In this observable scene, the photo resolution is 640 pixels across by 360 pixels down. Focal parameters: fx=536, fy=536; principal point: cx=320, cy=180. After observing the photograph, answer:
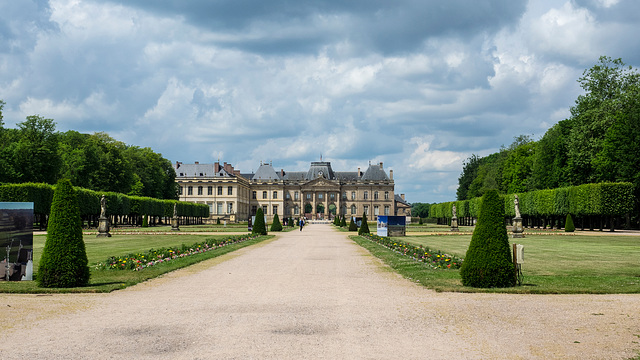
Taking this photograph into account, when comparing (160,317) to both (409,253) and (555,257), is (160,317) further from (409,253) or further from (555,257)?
(555,257)

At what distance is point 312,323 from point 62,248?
5.68 meters

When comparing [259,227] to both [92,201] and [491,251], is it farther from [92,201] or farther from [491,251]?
[491,251]

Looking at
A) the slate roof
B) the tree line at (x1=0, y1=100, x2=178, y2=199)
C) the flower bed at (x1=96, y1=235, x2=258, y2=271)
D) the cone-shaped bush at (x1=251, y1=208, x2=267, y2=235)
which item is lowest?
the flower bed at (x1=96, y1=235, x2=258, y2=271)

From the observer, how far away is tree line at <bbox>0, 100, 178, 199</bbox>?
48.8 m

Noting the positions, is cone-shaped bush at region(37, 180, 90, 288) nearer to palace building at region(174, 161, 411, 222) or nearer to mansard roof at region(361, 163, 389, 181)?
palace building at region(174, 161, 411, 222)

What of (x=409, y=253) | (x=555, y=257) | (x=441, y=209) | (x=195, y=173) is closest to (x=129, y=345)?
(x=409, y=253)

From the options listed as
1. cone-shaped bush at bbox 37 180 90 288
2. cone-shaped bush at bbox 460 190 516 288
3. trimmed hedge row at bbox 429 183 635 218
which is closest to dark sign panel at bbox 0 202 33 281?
cone-shaped bush at bbox 37 180 90 288

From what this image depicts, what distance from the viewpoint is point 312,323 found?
723 cm

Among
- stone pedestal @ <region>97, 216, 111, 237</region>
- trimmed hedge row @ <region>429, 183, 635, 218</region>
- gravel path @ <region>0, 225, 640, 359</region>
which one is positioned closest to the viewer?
gravel path @ <region>0, 225, 640, 359</region>

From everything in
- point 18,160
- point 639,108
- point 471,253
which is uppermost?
point 639,108

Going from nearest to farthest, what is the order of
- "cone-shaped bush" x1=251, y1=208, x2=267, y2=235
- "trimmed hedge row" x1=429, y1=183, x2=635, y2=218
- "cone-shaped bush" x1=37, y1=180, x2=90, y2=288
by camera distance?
"cone-shaped bush" x1=37, y1=180, x2=90, y2=288 < "cone-shaped bush" x1=251, y1=208, x2=267, y2=235 < "trimmed hedge row" x1=429, y1=183, x2=635, y2=218

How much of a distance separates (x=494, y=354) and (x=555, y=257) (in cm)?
1350

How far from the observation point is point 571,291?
10125 millimetres

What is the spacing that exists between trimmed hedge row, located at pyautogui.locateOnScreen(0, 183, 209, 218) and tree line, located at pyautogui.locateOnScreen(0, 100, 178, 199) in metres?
4.09
